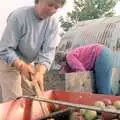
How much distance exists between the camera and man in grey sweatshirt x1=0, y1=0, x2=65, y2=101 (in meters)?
3.73

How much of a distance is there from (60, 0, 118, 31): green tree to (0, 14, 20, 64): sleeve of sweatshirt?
22817 millimetres

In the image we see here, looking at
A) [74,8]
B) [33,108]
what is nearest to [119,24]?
[33,108]

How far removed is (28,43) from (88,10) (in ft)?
76.2

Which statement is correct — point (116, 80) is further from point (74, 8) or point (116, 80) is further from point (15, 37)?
point (74, 8)

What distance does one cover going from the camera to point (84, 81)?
545 centimetres

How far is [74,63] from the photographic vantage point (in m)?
5.58

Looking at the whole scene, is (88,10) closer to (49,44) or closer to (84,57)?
(84,57)

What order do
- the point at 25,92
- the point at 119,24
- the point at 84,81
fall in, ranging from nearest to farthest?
the point at 25,92 → the point at 84,81 → the point at 119,24

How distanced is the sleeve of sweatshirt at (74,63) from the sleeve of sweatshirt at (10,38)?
175 cm

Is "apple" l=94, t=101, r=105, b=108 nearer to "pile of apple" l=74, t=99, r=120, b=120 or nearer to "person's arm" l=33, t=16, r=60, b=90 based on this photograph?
"pile of apple" l=74, t=99, r=120, b=120

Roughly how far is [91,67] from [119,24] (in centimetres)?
313

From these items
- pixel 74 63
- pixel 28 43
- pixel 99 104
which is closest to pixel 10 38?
pixel 28 43

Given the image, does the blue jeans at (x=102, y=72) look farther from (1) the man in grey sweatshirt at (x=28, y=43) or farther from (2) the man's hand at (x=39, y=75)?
(2) the man's hand at (x=39, y=75)

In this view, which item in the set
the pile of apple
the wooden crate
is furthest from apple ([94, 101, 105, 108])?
the wooden crate
